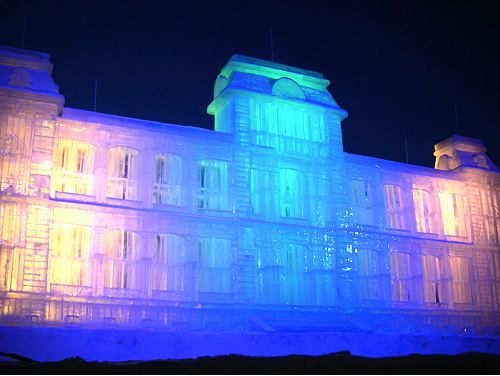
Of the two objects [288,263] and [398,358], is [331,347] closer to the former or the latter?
[398,358]

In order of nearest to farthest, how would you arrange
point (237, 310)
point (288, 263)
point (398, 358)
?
point (398, 358) < point (237, 310) < point (288, 263)

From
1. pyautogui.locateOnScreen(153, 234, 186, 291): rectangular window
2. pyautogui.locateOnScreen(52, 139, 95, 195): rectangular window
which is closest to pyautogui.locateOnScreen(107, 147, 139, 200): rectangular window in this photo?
pyautogui.locateOnScreen(52, 139, 95, 195): rectangular window

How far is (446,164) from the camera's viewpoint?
34812 mm

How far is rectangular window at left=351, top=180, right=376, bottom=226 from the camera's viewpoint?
30.6 m

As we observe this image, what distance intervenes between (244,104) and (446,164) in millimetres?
13333

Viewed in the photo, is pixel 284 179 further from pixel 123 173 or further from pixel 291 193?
pixel 123 173

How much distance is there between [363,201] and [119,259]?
12.8 meters

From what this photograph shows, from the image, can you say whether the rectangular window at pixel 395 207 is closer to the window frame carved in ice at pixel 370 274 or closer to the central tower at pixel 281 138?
the window frame carved in ice at pixel 370 274

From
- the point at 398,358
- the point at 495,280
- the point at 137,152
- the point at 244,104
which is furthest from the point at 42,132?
the point at 495,280

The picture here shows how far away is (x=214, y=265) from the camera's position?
26.6m

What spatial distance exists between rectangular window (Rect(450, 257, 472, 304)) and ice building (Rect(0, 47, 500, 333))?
0.23ft

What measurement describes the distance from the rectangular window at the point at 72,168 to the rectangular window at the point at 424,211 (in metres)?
17.1

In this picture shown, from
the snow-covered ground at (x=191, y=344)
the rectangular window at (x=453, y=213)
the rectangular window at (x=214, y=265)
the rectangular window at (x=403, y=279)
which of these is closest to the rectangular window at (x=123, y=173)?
the rectangular window at (x=214, y=265)

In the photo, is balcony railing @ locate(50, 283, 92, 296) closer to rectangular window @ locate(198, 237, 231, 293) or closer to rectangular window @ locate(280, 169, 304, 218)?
rectangular window @ locate(198, 237, 231, 293)
